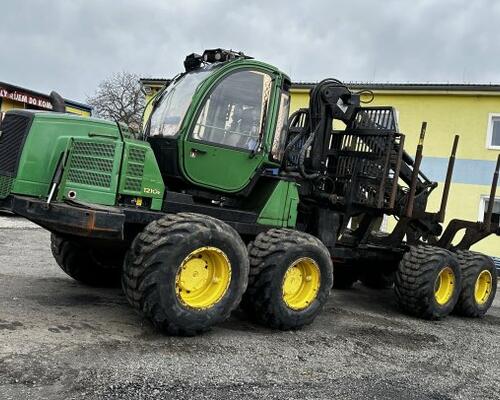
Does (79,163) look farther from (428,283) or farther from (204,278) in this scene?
(428,283)

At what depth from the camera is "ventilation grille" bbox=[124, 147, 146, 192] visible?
5.50 meters

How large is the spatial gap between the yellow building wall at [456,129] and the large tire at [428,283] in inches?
330

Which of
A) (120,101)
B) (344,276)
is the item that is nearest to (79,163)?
(344,276)

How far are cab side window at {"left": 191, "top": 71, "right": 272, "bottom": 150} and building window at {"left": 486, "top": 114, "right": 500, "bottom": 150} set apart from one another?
1149 cm

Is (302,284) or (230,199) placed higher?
(230,199)

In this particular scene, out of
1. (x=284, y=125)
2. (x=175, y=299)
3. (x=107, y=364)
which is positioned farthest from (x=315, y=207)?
(x=107, y=364)

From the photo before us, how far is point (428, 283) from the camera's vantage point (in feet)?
24.8

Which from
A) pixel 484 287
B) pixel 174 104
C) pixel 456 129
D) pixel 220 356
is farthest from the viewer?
pixel 456 129

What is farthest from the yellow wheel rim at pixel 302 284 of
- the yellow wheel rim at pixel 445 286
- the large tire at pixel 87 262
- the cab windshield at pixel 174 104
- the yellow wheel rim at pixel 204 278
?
the yellow wheel rim at pixel 445 286

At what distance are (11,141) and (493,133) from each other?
14.1m

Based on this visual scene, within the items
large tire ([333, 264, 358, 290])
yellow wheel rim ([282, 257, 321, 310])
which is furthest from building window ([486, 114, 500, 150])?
yellow wheel rim ([282, 257, 321, 310])

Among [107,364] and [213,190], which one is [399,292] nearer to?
[213,190]

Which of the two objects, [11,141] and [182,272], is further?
[11,141]

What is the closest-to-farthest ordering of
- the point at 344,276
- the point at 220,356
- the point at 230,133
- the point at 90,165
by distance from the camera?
1. the point at 220,356
2. the point at 90,165
3. the point at 230,133
4. the point at 344,276
